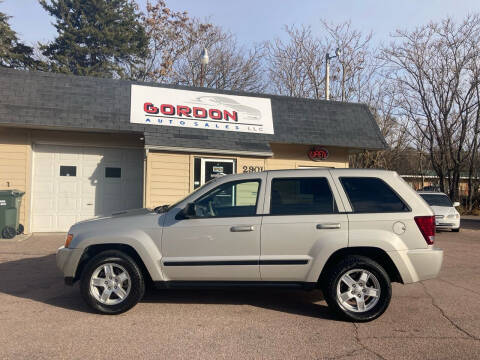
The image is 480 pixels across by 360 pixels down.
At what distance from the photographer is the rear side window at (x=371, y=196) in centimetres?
485

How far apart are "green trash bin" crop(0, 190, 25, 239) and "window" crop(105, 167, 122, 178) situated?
2.50 meters

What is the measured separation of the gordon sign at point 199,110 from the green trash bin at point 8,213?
146 inches

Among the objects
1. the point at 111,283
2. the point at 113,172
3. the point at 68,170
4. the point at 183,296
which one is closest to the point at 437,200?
the point at 113,172

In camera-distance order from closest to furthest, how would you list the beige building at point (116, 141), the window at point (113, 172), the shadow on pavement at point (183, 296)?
the shadow on pavement at point (183, 296) < the beige building at point (116, 141) < the window at point (113, 172)

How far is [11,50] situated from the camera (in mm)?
29094

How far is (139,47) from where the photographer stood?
104ft

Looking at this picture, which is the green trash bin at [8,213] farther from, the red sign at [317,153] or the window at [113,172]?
the red sign at [317,153]

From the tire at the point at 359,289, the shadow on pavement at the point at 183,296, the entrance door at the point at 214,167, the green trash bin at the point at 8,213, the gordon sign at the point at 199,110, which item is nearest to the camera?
the tire at the point at 359,289

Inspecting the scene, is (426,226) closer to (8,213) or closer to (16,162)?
(8,213)

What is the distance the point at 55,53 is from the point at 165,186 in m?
25.1

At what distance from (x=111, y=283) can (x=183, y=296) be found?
120 centimetres

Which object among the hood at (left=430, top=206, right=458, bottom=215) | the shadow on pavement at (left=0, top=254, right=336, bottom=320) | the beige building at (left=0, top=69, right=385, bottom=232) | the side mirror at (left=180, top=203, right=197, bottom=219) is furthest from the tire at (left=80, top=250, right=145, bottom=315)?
the hood at (left=430, top=206, right=458, bottom=215)

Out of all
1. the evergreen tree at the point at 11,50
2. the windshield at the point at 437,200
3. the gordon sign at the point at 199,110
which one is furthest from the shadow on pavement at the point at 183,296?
the evergreen tree at the point at 11,50

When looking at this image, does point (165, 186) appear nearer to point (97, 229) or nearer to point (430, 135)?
point (97, 229)
